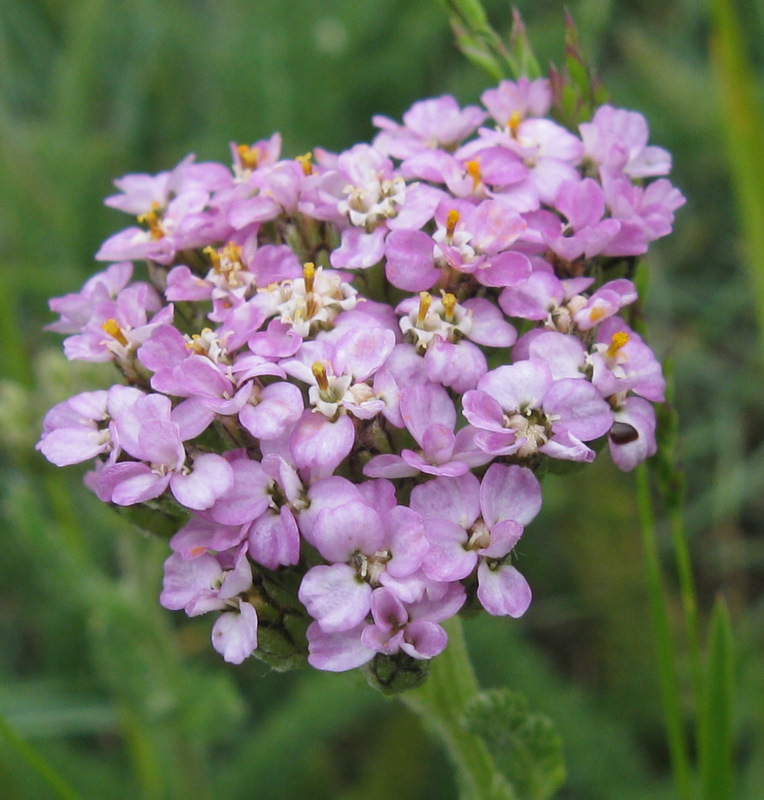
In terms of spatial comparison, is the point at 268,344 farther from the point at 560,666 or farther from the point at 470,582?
the point at 560,666

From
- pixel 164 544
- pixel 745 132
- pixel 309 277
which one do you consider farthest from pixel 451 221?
pixel 745 132

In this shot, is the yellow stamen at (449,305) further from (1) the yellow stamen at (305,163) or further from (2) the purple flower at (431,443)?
(1) the yellow stamen at (305,163)

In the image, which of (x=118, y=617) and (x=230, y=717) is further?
(x=118, y=617)

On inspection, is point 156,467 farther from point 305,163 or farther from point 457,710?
point 457,710

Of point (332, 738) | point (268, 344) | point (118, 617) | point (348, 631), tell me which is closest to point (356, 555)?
point (348, 631)

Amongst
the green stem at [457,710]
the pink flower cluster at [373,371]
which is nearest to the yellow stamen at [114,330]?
the pink flower cluster at [373,371]

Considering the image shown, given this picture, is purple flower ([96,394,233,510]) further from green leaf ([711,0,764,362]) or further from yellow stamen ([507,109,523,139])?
A: green leaf ([711,0,764,362])
